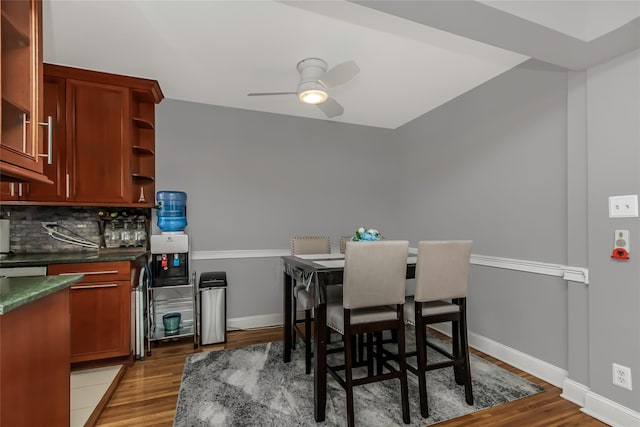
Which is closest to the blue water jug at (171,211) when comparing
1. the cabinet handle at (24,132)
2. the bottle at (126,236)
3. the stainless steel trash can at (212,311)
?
the bottle at (126,236)

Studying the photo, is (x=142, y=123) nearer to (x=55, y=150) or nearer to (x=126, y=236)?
(x=55, y=150)

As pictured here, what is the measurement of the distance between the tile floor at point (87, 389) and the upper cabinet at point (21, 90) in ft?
5.10

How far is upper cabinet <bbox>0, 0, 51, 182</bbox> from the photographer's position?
124 cm

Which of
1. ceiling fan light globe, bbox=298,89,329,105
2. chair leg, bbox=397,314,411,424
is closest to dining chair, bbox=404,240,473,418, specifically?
chair leg, bbox=397,314,411,424

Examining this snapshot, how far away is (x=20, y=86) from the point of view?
1327 mm

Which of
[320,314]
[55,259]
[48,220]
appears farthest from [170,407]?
[48,220]

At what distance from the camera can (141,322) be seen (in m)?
2.86

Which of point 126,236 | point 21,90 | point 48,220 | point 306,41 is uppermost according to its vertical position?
point 306,41

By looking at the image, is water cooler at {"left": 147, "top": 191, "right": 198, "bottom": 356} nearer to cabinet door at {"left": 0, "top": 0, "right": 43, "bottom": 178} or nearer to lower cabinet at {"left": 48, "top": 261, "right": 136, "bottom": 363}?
lower cabinet at {"left": 48, "top": 261, "right": 136, "bottom": 363}

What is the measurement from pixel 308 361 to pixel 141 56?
114 inches

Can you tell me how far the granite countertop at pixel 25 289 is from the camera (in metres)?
1.06

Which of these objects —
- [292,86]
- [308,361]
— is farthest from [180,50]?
[308,361]

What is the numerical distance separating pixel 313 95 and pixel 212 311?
2.34m

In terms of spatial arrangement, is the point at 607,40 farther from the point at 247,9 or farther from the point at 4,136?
the point at 4,136
